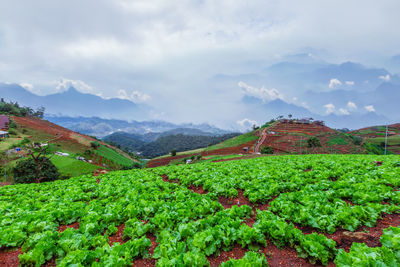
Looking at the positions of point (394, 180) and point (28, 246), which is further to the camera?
point (394, 180)

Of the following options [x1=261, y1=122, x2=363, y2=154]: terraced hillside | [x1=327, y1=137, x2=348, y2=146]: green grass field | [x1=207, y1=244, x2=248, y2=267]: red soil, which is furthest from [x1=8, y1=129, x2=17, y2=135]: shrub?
[x1=327, y1=137, x2=348, y2=146]: green grass field

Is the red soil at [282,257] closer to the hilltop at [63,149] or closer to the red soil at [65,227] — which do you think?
the red soil at [65,227]

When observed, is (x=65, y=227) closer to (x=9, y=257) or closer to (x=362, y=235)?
(x=9, y=257)

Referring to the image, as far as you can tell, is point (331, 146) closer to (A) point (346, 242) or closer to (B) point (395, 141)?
(B) point (395, 141)

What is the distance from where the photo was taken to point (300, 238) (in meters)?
5.05

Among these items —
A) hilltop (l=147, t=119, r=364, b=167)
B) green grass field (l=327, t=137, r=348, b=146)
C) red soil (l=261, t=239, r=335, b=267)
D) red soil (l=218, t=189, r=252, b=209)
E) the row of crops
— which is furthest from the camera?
green grass field (l=327, t=137, r=348, b=146)

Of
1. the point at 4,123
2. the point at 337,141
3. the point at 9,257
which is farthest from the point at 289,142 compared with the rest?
the point at 4,123

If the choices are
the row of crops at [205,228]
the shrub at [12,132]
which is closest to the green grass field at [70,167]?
the shrub at [12,132]

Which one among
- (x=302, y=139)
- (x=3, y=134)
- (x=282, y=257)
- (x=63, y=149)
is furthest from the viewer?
(x=63, y=149)

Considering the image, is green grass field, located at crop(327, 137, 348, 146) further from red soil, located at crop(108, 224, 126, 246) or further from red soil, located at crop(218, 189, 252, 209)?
red soil, located at crop(108, 224, 126, 246)

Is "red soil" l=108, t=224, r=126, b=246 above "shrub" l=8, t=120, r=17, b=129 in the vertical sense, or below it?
below

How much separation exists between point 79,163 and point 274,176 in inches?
3080

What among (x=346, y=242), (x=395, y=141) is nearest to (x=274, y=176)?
(x=346, y=242)

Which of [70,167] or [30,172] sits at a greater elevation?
[30,172]
